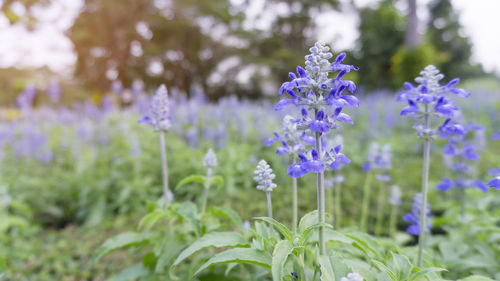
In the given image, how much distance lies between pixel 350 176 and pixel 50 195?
178 inches

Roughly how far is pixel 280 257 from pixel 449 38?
36.5m

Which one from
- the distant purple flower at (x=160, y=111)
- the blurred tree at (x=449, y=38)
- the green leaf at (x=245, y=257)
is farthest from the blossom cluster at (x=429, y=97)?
the blurred tree at (x=449, y=38)

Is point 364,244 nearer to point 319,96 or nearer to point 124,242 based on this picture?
point 319,96

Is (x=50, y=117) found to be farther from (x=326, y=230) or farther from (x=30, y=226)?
(x=326, y=230)

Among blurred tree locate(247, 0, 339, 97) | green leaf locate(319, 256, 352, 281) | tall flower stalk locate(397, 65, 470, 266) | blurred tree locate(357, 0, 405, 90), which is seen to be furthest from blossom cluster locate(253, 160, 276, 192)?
blurred tree locate(357, 0, 405, 90)

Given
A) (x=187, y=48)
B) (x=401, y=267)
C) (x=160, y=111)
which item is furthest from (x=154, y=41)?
(x=401, y=267)

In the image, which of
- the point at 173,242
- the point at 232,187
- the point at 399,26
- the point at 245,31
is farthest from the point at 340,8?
the point at 173,242

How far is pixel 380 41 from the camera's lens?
28.6m

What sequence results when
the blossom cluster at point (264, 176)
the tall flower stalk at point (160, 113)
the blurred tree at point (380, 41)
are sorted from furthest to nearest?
the blurred tree at point (380, 41) < the tall flower stalk at point (160, 113) < the blossom cluster at point (264, 176)

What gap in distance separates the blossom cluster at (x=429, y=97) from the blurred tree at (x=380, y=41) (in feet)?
93.8

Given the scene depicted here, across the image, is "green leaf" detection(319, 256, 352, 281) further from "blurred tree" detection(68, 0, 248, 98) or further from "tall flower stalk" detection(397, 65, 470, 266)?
"blurred tree" detection(68, 0, 248, 98)

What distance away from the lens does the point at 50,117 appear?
8836 millimetres

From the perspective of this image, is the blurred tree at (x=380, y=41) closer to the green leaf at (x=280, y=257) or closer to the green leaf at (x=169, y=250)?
the green leaf at (x=169, y=250)

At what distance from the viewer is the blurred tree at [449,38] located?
30422 mm
